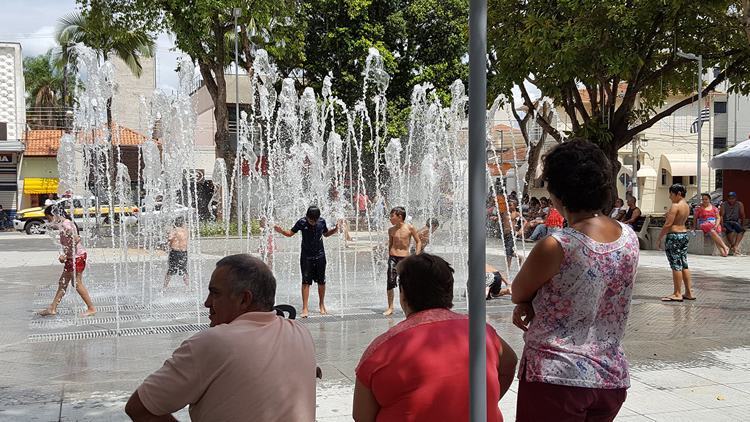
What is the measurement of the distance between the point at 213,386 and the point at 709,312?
888 centimetres

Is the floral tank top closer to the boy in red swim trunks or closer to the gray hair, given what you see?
the gray hair

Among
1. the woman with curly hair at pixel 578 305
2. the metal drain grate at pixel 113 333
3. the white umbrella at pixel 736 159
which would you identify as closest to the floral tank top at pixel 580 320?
the woman with curly hair at pixel 578 305

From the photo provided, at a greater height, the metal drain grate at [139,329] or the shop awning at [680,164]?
the shop awning at [680,164]

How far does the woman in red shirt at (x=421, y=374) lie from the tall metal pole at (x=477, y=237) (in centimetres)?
21

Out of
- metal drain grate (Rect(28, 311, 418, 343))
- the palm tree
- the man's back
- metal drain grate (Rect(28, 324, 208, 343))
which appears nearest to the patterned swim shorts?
metal drain grate (Rect(28, 311, 418, 343))

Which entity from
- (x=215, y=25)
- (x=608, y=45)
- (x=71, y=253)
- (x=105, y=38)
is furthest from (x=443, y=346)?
(x=105, y=38)

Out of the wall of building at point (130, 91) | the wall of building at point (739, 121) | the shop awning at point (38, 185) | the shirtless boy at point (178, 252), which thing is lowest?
the shirtless boy at point (178, 252)

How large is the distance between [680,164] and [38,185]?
35607mm

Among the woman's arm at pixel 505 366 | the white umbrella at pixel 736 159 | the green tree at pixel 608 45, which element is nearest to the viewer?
the woman's arm at pixel 505 366

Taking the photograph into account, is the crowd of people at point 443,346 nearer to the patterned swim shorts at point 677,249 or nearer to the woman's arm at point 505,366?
the woman's arm at point 505,366

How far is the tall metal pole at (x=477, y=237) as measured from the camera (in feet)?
7.62

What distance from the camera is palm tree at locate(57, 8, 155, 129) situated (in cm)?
2462

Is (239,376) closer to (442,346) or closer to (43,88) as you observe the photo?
(442,346)

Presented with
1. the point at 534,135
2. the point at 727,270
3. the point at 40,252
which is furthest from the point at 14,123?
the point at 727,270
